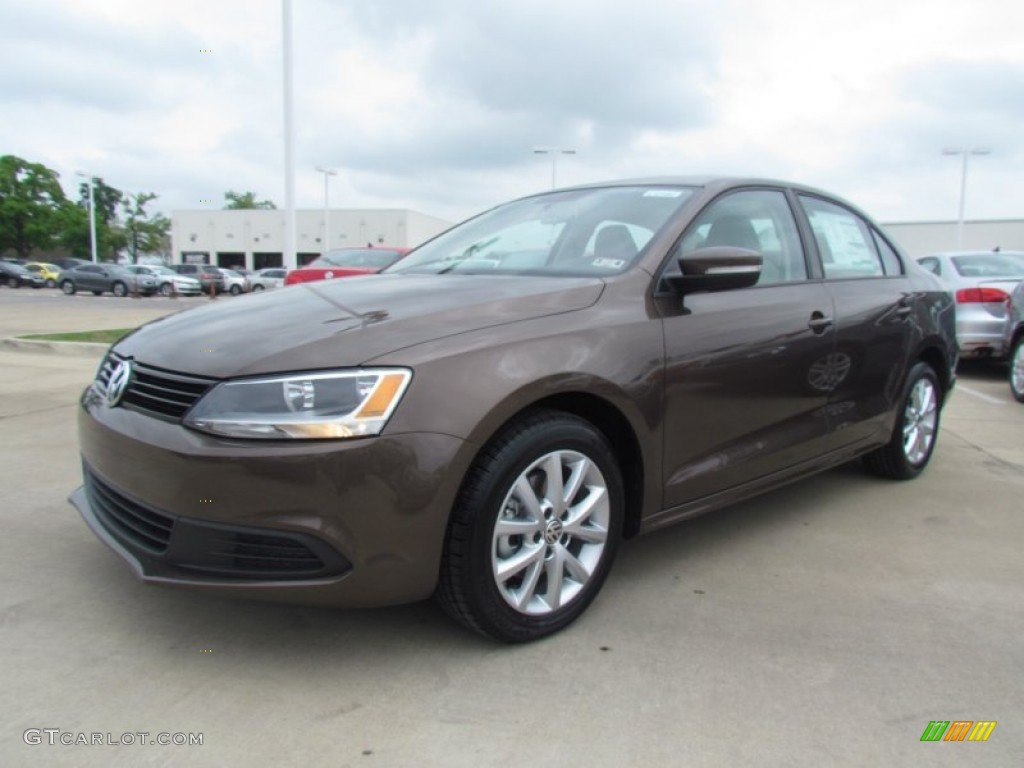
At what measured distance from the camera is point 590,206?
330 cm

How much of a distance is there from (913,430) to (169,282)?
34.5 metres

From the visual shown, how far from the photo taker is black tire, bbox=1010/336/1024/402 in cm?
686

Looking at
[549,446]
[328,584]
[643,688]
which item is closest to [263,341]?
[328,584]

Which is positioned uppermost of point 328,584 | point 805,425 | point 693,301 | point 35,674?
point 693,301

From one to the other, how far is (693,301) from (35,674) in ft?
8.02

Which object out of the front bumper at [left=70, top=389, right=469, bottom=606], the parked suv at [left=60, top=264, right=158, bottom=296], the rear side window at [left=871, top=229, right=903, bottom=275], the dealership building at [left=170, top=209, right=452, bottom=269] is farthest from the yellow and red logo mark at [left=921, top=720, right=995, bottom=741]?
the dealership building at [left=170, top=209, right=452, bottom=269]

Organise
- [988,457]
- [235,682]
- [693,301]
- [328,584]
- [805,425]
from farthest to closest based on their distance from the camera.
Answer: [988,457]
[805,425]
[693,301]
[235,682]
[328,584]

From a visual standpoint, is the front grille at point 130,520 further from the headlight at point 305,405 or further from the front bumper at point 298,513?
the headlight at point 305,405

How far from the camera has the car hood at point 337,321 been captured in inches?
83.3

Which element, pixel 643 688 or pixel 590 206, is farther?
pixel 590 206

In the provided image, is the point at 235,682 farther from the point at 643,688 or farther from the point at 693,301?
the point at 693,301

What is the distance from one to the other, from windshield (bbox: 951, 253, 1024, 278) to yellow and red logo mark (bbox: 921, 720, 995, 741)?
8.18 meters

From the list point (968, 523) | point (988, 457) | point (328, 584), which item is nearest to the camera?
point (328, 584)

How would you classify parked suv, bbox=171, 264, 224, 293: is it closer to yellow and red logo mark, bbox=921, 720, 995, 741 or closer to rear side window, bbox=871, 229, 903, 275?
rear side window, bbox=871, 229, 903, 275
